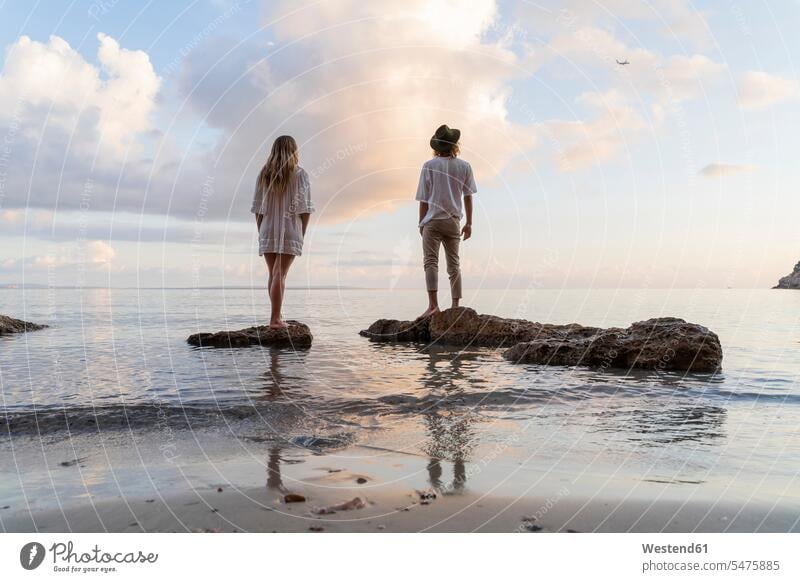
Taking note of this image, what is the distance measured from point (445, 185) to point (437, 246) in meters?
1.07

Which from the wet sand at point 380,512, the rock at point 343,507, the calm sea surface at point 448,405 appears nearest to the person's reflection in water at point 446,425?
the calm sea surface at point 448,405


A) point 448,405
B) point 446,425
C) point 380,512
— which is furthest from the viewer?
point 448,405

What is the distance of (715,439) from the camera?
4.25m

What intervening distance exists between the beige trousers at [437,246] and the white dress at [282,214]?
213 centimetres

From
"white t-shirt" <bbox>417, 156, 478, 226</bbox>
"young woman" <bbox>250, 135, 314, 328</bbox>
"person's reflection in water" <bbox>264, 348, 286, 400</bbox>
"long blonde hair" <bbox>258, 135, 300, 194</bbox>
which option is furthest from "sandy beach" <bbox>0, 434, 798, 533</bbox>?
"white t-shirt" <bbox>417, 156, 478, 226</bbox>

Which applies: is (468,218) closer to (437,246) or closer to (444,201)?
(444,201)

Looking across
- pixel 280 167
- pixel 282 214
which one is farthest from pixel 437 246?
pixel 280 167

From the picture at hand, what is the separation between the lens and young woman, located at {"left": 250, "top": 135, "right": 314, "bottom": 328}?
9438 mm

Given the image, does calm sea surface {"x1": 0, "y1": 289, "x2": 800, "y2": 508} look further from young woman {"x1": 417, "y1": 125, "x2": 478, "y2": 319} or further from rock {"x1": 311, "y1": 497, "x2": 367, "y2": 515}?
young woman {"x1": 417, "y1": 125, "x2": 478, "y2": 319}

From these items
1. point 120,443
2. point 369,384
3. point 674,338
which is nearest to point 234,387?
point 369,384

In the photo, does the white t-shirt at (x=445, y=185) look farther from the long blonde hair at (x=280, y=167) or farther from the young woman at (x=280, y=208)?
the long blonde hair at (x=280, y=167)

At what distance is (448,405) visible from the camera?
516 centimetres

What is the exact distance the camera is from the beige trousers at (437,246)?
1030 cm
